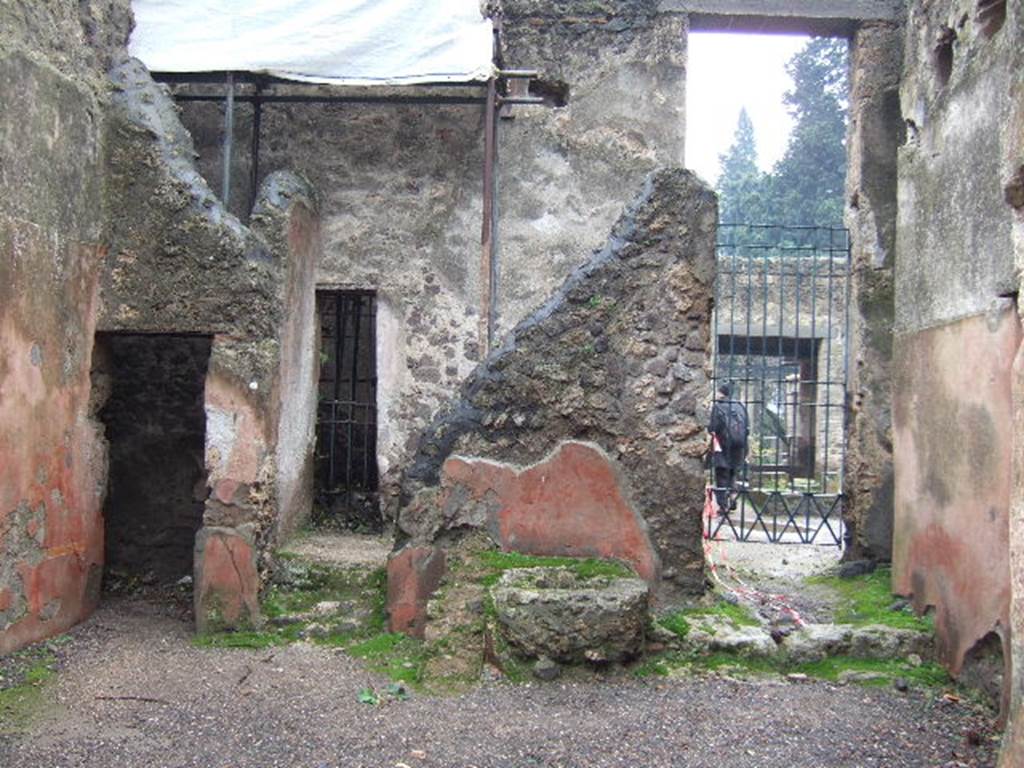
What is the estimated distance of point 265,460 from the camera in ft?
18.5

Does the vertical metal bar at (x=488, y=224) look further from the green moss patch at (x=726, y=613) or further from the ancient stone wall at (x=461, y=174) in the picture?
the green moss patch at (x=726, y=613)

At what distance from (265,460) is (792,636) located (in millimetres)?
2917

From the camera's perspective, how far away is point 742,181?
29438mm

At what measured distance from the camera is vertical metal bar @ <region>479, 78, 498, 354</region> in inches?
294

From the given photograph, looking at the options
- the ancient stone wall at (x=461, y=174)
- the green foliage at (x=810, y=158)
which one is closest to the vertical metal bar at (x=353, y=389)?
the ancient stone wall at (x=461, y=174)

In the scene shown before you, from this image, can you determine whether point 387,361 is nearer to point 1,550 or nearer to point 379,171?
point 379,171

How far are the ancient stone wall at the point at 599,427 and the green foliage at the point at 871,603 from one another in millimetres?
1035

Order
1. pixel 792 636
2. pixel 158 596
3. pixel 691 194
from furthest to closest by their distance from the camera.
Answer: pixel 158 596
pixel 691 194
pixel 792 636

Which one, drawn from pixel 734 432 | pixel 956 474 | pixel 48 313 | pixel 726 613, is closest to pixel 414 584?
pixel 726 613

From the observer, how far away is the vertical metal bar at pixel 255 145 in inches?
307

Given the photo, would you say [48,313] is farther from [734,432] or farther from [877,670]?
[734,432]

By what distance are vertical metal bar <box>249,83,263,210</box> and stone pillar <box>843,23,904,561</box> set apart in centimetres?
466

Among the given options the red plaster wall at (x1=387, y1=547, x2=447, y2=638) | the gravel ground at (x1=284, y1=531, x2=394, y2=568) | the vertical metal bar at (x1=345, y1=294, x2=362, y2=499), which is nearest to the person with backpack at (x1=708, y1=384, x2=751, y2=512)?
the vertical metal bar at (x1=345, y1=294, x2=362, y2=499)

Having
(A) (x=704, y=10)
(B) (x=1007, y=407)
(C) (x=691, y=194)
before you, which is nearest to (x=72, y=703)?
(C) (x=691, y=194)
